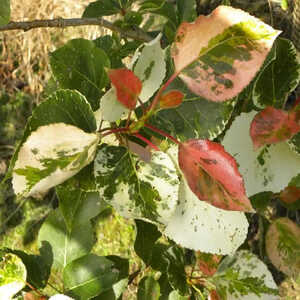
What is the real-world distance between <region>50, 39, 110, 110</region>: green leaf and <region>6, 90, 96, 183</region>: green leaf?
8 centimetres

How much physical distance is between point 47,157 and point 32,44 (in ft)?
5.32

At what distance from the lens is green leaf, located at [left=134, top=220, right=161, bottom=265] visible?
71cm

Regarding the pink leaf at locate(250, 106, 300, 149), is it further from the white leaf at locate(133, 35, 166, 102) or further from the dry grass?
the dry grass

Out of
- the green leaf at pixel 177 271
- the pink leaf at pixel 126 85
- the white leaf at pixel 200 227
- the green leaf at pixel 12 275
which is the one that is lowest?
the green leaf at pixel 177 271

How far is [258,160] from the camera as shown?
0.51 meters

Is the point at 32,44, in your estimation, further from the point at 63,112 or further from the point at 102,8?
the point at 63,112

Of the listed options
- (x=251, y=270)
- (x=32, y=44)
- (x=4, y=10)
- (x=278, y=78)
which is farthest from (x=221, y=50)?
(x=32, y=44)

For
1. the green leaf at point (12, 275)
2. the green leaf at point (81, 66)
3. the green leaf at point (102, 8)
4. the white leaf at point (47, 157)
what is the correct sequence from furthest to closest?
the green leaf at point (102, 8)
the green leaf at point (12, 275)
the green leaf at point (81, 66)
the white leaf at point (47, 157)

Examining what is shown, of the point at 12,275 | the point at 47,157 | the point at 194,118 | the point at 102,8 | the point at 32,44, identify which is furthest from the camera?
the point at 32,44

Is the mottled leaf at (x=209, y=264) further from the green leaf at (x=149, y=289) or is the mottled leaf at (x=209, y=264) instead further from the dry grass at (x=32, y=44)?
the dry grass at (x=32, y=44)

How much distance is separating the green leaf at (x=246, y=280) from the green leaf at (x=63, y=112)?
36 cm

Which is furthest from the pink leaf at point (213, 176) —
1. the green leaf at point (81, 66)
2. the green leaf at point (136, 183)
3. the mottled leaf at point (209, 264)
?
the mottled leaf at point (209, 264)

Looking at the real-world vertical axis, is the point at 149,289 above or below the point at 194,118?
below

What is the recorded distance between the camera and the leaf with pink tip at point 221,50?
1.26ft
